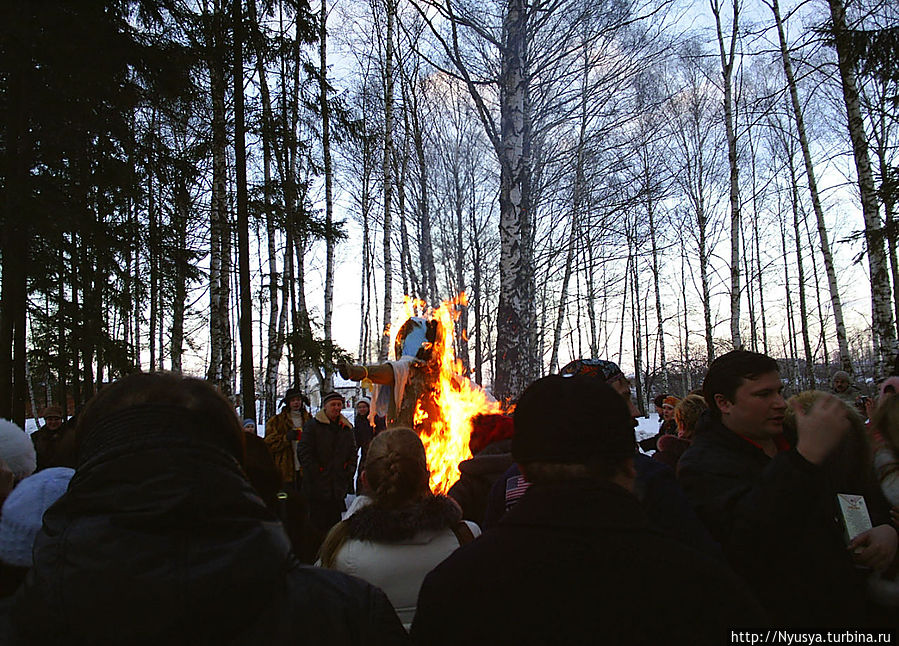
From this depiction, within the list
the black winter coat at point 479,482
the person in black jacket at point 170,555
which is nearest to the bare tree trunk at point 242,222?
the black winter coat at point 479,482

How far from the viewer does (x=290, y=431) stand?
8109mm

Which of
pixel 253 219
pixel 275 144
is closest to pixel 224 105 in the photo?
pixel 275 144

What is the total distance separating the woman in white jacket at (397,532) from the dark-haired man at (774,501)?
1.04 metres

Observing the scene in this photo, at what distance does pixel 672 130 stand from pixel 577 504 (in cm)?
2362

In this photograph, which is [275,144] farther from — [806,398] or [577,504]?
[577,504]

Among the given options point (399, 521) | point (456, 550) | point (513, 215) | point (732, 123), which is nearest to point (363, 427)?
point (513, 215)

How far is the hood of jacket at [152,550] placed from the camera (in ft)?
3.20

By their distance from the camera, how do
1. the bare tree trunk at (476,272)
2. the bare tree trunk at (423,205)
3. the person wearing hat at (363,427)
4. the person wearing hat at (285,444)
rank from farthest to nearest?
the bare tree trunk at (476,272) → the bare tree trunk at (423,205) → the person wearing hat at (363,427) → the person wearing hat at (285,444)

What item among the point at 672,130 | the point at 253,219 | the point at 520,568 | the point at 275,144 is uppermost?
the point at 672,130

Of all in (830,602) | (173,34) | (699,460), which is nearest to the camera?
(830,602)

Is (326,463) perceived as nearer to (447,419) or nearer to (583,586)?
(447,419)

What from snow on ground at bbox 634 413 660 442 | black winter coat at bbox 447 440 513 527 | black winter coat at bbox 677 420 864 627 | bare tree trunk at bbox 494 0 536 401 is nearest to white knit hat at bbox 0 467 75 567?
black winter coat at bbox 677 420 864 627

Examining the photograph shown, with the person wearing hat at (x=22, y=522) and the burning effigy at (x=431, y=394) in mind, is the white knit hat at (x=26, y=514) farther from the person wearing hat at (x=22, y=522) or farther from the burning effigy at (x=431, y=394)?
the burning effigy at (x=431, y=394)

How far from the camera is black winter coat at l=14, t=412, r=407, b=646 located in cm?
98
